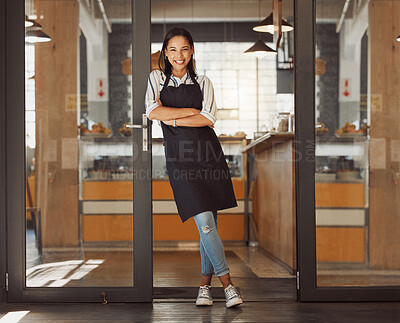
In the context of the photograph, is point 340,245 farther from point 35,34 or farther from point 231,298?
point 35,34

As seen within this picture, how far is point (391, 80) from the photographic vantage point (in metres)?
3.09

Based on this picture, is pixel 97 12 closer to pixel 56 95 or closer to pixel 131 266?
pixel 56 95

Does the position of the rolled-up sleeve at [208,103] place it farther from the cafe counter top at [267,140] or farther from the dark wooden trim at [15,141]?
the cafe counter top at [267,140]

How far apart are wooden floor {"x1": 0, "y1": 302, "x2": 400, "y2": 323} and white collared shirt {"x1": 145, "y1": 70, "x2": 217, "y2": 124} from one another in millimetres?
981

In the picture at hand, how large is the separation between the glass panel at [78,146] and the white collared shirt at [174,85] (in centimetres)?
15

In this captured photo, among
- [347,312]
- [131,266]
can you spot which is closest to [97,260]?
[131,266]

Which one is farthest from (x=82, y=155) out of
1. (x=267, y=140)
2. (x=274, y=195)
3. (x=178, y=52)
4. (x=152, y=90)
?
(x=274, y=195)

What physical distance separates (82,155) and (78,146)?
5 cm

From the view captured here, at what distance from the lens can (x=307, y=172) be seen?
10.1 ft

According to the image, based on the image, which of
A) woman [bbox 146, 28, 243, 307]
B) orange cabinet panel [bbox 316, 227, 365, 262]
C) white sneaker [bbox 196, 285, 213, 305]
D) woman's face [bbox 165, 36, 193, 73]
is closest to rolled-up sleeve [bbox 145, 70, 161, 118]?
woman [bbox 146, 28, 243, 307]

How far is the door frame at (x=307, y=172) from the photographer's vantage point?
304cm

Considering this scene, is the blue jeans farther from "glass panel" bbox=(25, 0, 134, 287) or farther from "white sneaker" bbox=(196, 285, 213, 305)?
"glass panel" bbox=(25, 0, 134, 287)

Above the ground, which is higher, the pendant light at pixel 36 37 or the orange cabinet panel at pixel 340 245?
the pendant light at pixel 36 37

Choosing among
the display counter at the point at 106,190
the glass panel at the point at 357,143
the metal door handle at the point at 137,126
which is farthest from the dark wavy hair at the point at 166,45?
the glass panel at the point at 357,143
